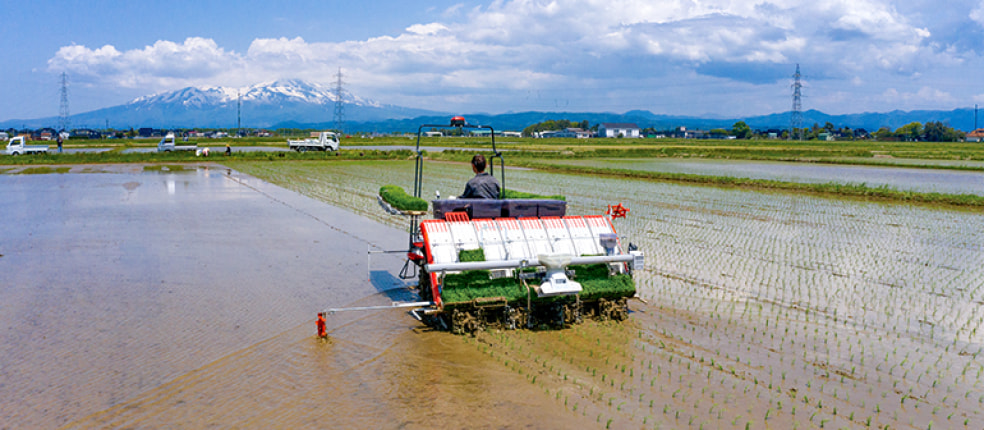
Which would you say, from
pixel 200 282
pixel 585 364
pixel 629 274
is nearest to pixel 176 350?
pixel 200 282

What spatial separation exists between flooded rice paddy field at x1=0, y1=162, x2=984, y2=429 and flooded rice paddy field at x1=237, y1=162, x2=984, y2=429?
3 centimetres

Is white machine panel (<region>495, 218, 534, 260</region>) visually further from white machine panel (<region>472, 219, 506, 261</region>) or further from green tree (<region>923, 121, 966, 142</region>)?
green tree (<region>923, 121, 966, 142</region>)

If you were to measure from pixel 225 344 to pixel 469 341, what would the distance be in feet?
8.39

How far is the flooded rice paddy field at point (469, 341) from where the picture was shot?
5.10 meters

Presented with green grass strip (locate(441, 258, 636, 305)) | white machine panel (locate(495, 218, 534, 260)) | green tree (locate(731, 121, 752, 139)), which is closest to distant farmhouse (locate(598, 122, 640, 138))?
green tree (locate(731, 121, 752, 139))

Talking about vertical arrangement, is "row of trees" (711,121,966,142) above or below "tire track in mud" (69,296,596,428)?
above

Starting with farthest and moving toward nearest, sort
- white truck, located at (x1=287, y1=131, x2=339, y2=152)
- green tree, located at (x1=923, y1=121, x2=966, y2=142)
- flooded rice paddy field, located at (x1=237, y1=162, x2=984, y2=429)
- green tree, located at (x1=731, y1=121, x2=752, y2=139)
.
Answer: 1. green tree, located at (x1=731, y1=121, x2=752, y2=139)
2. green tree, located at (x1=923, y1=121, x2=966, y2=142)
3. white truck, located at (x1=287, y1=131, x2=339, y2=152)
4. flooded rice paddy field, located at (x1=237, y1=162, x2=984, y2=429)

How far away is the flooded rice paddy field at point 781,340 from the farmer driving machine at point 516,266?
0.28 m

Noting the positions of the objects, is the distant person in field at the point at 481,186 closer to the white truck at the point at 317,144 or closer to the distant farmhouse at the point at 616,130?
the white truck at the point at 317,144

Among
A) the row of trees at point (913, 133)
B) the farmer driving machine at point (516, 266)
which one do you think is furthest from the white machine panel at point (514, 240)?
the row of trees at point (913, 133)

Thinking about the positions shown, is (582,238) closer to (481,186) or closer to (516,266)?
(516,266)

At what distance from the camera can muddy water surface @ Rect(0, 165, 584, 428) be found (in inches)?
199

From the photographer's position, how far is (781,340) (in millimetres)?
6883

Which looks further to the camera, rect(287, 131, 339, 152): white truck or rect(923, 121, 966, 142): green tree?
rect(923, 121, 966, 142): green tree
